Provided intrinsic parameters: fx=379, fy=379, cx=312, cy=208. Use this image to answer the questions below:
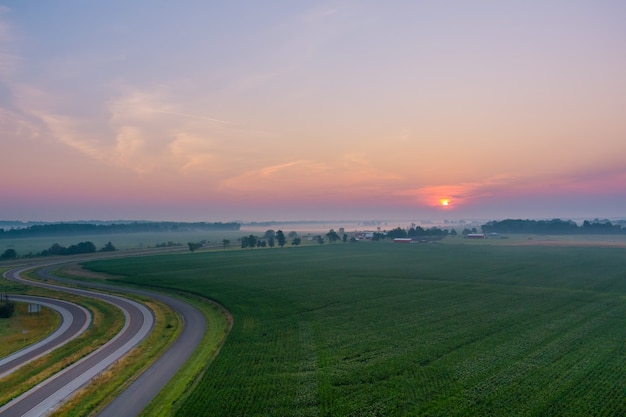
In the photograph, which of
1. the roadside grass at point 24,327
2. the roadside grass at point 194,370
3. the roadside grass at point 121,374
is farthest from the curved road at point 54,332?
the roadside grass at point 194,370

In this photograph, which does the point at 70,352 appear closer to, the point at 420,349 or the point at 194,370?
the point at 194,370

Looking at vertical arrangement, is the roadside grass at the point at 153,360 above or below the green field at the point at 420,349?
below

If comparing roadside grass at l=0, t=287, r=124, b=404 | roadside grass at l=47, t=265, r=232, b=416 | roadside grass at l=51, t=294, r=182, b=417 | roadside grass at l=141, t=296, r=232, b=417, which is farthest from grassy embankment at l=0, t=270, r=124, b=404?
roadside grass at l=141, t=296, r=232, b=417

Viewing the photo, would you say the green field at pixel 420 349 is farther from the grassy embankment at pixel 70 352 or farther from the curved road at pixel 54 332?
the curved road at pixel 54 332

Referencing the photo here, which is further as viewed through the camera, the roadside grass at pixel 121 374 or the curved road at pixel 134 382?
the curved road at pixel 134 382

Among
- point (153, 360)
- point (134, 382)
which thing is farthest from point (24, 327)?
point (134, 382)

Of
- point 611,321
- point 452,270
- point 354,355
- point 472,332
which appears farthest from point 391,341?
point 452,270
